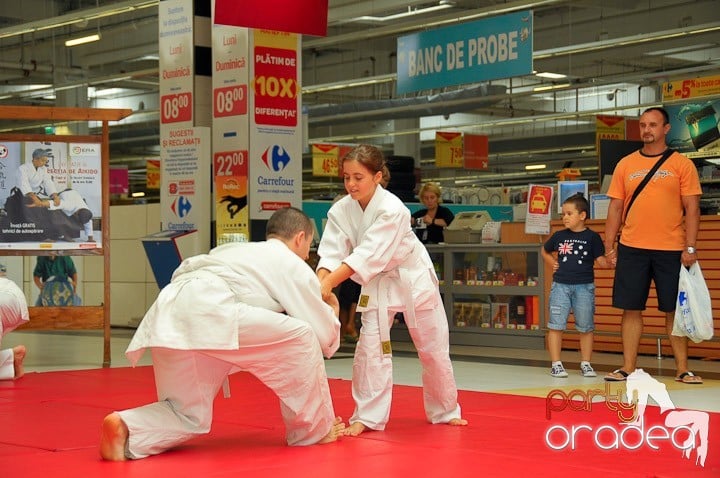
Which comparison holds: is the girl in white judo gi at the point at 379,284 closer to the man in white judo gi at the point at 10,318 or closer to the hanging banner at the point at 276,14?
the hanging banner at the point at 276,14

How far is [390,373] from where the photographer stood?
17.0ft

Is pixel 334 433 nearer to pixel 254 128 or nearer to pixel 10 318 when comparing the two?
pixel 10 318

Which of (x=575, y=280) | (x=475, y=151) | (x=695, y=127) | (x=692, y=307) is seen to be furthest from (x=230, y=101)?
(x=475, y=151)

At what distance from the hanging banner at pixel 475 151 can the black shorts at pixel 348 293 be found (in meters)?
12.9

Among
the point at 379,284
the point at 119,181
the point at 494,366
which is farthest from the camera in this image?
the point at 119,181

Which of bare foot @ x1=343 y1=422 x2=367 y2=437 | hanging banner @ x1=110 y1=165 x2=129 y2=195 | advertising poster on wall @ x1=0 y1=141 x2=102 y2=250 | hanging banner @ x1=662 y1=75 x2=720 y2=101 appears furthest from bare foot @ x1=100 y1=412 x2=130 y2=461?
hanging banner @ x1=110 y1=165 x2=129 y2=195

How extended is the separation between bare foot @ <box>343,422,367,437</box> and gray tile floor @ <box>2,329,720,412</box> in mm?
2063

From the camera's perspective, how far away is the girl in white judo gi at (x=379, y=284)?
5.11 meters

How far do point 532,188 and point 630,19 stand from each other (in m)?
9.07

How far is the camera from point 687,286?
7.25 meters

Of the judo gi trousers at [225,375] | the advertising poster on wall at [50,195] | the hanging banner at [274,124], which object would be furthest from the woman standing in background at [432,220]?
the judo gi trousers at [225,375]

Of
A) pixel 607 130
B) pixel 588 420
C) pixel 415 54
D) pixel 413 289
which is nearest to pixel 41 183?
pixel 415 54

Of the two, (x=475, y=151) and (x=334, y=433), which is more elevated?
(x=475, y=151)

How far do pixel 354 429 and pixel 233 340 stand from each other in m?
0.94
